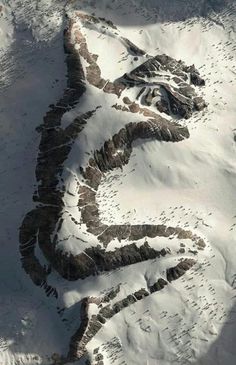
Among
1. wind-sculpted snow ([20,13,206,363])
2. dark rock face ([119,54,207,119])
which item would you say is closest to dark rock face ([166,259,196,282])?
wind-sculpted snow ([20,13,206,363])

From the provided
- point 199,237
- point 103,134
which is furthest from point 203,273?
point 103,134

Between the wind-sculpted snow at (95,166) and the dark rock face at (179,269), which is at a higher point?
the wind-sculpted snow at (95,166)

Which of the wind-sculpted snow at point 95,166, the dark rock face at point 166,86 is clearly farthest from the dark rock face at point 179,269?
the dark rock face at point 166,86

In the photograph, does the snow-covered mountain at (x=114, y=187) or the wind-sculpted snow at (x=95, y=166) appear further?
the wind-sculpted snow at (x=95, y=166)

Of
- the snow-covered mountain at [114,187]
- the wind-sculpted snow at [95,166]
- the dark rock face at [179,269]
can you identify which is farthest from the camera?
the dark rock face at [179,269]

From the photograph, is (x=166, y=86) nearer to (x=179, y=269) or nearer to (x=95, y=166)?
(x=95, y=166)

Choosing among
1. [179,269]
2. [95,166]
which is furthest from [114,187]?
[179,269]

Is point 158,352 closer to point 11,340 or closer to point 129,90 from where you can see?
point 11,340

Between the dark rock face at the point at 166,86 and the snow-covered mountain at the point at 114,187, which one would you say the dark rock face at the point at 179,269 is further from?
the dark rock face at the point at 166,86
